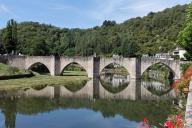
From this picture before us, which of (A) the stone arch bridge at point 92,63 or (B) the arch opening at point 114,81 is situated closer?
(B) the arch opening at point 114,81

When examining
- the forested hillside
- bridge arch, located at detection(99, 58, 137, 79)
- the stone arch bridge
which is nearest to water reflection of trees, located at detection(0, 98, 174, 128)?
bridge arch, located at detection(99, 58, 137, 79)

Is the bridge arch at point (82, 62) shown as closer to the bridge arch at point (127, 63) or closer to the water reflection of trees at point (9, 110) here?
the bridge arch at point (127, 63)

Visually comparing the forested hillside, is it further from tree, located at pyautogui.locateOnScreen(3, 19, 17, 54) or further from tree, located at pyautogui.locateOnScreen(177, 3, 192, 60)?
tree, located at pyautogui.locateOnScreen(177, 3, 192, 60)

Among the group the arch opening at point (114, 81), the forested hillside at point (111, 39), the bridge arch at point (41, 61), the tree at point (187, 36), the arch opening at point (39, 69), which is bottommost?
the arch opening at point (114, 81)

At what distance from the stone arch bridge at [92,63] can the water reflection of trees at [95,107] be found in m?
34.7

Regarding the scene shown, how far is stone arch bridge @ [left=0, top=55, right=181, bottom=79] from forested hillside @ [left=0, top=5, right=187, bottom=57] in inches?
976

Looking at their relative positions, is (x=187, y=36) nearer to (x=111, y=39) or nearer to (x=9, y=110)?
(x=9, y=110)

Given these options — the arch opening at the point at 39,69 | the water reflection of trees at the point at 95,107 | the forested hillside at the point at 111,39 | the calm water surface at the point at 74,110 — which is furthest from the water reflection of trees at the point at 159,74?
the water reflection of trees at the point at 95,107

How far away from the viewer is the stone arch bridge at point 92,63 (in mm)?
78500

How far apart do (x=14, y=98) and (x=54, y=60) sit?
42058 mm

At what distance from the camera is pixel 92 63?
80.9 meters

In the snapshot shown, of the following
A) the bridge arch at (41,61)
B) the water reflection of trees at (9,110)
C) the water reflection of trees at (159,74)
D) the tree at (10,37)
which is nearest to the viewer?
the water reflection of trees at (9,110)

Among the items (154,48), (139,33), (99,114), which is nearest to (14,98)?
(99,114)

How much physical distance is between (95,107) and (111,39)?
12068 centimetres
